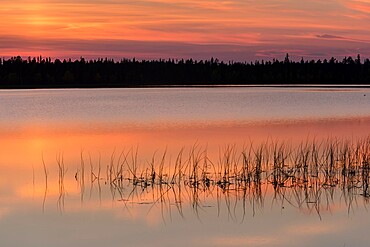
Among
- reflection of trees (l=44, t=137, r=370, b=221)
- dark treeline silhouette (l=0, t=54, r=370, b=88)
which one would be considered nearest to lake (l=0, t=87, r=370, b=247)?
reflection of trees (l=44, t=137, r=370, b=221)

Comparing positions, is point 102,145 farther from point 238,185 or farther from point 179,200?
point 179,200

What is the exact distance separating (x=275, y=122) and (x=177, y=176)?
59.8ft

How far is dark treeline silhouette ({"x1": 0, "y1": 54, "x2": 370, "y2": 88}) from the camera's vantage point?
11881 cm

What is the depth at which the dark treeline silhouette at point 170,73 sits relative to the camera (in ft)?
390

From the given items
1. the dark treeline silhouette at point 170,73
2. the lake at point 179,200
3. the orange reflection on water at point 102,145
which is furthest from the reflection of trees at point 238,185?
the dark treeline silhouette at point 170,73

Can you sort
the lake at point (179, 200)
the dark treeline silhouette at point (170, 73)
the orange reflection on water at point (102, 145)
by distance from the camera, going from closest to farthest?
1. the lake at point (179, 200)
2. the orange reflection on water at point (102, 145)
3. the dark treeline silhouette at point (170, 73)

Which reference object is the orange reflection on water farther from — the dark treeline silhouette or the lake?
the dark treeline silhouette

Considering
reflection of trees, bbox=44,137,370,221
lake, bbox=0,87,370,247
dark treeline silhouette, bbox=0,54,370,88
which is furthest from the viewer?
dark treeline silhouette, bbox=0,54,370,88

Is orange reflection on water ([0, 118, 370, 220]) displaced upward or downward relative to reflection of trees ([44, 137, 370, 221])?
downward

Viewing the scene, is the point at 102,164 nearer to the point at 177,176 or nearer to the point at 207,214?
the point at 177,176

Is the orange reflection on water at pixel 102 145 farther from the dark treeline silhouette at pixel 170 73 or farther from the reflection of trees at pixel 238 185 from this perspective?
the dark treeline silhouette at pixel 170 73

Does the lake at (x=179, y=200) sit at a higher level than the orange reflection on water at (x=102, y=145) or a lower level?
higher

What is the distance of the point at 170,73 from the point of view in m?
135

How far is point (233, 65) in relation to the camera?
426 ft
